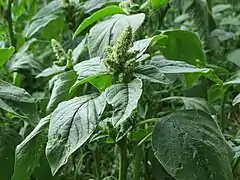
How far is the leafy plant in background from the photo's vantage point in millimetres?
714

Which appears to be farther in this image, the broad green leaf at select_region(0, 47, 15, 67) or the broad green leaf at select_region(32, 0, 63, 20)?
the broad green leaf at select_region(32, 0, 63, 20)

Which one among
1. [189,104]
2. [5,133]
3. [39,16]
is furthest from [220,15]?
[5,133]

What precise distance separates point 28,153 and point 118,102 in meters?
0.20

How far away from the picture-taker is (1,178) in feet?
2.98

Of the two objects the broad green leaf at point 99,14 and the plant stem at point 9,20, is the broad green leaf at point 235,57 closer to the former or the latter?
the broad green leaf at point 99,14

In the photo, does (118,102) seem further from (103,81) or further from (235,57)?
(235,57)

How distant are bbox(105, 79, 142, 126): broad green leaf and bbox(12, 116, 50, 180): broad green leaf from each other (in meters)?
0.14

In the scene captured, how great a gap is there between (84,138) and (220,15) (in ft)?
3.10

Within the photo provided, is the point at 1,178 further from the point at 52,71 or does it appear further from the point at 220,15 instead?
the point at 220,15

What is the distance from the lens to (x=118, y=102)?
70cm

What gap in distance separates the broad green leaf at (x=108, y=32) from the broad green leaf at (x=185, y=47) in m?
0.13

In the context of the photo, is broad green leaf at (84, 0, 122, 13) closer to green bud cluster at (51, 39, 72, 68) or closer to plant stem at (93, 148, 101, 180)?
green bud cluster at (51, 39, 72, 68)

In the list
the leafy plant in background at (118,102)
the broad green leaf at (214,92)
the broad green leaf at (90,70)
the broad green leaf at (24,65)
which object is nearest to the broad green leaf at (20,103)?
the leafy plant in background at (118,102)

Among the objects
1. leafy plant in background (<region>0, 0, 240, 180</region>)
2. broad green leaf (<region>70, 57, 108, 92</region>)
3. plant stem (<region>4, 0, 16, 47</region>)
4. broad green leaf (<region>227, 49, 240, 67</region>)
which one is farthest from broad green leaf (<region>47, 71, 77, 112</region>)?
broad green leaf (<region>227, 49, 240, 67</region>)
